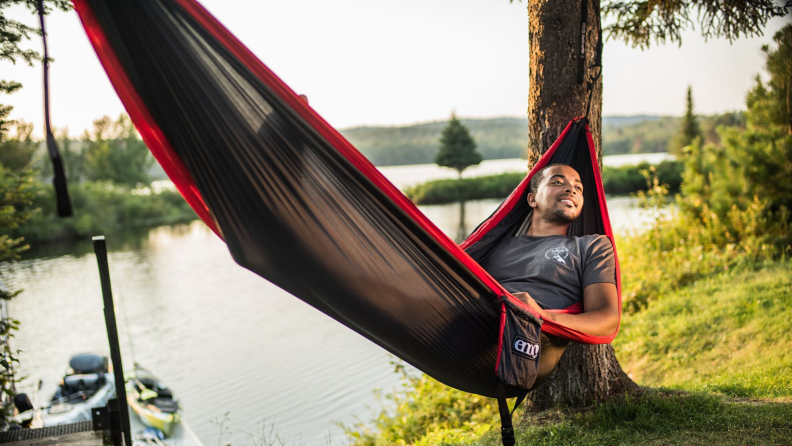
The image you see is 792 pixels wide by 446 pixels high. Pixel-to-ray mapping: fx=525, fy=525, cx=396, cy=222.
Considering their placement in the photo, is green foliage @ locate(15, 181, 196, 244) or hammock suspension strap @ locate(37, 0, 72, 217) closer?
hammock suspension strap @ locate(37, 0, 72, 217)

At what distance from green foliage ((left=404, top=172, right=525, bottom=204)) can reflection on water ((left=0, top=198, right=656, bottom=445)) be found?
395 centimetres

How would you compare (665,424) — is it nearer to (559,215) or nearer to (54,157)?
(559,215)

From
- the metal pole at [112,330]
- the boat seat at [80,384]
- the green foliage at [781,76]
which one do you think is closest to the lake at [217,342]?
the boat seat at [80,384]

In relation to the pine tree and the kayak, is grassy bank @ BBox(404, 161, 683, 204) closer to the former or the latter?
the pine tree

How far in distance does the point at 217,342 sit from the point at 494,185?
594 inches

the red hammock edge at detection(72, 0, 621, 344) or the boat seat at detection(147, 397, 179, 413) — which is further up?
the red hammock edge at detection(72, 0, 621, 344)

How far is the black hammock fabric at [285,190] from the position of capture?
50.3 inches

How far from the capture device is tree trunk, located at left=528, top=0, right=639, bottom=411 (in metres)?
2.33

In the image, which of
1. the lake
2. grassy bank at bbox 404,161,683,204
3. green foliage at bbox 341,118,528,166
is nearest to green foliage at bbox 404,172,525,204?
grassy bank at bbox 404,161,683,204

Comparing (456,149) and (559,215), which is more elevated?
(456,149)

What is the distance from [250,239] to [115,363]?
1968mm

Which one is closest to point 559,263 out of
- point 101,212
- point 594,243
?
point 594,243

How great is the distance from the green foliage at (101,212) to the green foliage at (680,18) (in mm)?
21918

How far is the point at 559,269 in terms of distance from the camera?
1.82m
